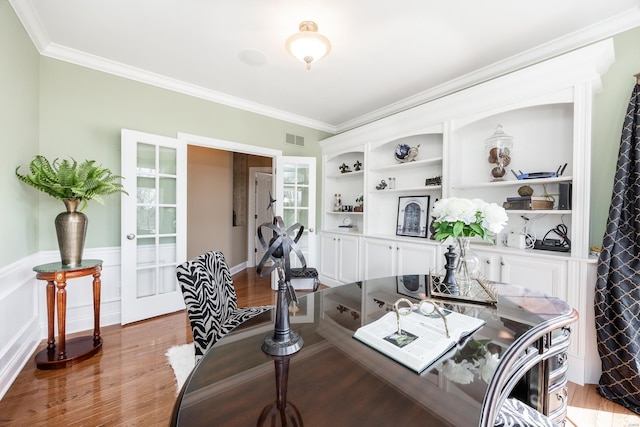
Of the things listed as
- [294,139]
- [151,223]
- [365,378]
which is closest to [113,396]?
[151,223]

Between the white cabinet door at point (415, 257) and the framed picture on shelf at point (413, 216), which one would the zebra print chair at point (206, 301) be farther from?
the framed picture on shelf at point (413, 216)

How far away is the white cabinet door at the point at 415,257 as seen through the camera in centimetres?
288

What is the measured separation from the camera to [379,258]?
348 centimetres

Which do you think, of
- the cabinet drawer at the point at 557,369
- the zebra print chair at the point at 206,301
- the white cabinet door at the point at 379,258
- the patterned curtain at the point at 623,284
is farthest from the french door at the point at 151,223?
the patterned curtain at the point at 623,284

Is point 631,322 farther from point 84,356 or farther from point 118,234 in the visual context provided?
point 118,234

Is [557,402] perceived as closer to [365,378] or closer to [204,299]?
[365,378]

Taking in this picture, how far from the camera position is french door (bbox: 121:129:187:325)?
111 inches

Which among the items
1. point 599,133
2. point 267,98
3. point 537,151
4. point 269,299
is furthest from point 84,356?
point 599,133

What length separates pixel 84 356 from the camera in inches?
86.1

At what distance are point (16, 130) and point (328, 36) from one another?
256cm

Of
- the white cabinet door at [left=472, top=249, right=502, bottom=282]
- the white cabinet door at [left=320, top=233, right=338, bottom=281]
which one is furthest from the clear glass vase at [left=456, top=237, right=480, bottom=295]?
the white cabinet door at [left=320, top=233, right=338, bottom=281]

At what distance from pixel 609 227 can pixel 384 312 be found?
6.13 feet

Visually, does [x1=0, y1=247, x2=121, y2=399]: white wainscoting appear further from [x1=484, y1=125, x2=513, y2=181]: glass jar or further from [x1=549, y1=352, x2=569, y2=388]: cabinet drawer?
[x1=484, y1=125, x2=513, y2=181]: glass jar

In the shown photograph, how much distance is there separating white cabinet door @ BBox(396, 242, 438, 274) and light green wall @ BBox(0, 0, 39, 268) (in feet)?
11.2
